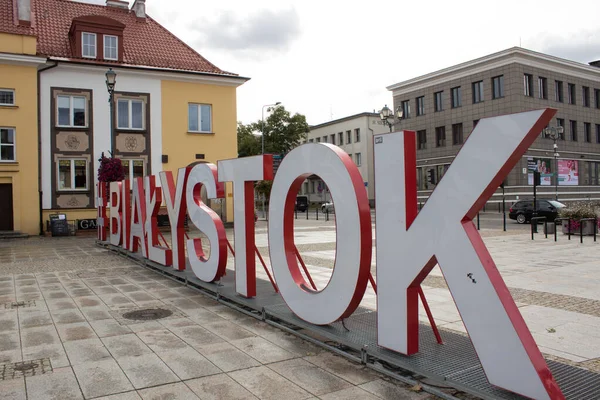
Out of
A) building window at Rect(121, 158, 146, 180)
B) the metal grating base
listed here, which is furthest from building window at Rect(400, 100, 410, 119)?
the metal grating base

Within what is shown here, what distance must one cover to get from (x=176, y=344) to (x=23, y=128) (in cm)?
2171

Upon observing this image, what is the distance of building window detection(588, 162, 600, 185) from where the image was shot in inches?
2005

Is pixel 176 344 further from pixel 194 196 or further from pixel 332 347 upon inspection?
pixel 194 196

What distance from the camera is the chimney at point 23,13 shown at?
25.1 meters

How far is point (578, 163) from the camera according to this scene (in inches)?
1944

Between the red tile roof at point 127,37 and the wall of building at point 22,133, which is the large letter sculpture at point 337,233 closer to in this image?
the wall of building at point 22,133

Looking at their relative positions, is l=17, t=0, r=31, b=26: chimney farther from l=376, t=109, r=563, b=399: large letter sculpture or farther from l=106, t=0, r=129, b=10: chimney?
l=376, t=109, r=563, b=399: large letter sculpture

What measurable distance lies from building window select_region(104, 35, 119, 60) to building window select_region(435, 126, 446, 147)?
34728mm

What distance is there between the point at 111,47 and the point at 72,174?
706cm

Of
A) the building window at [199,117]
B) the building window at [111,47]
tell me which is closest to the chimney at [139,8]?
the building window at [111,47]

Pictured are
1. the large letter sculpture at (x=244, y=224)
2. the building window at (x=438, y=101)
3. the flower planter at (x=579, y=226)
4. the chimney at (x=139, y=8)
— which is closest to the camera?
the large letter sculpture at (x=244, y=224)

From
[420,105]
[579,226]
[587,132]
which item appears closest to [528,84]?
[587,132]

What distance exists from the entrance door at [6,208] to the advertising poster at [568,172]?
4498cm

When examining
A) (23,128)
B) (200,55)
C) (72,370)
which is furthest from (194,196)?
(200,55)
